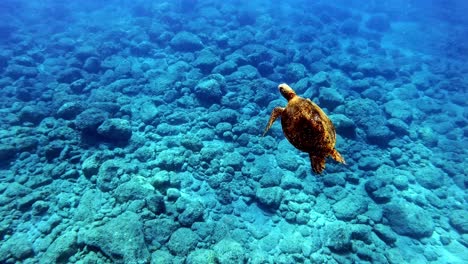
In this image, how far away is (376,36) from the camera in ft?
92.0

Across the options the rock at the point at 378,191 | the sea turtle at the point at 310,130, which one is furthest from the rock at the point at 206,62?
the sea turtle at the point at 310,130

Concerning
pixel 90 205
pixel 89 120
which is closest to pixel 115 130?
pixel 89 120

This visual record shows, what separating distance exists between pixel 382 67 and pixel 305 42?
249 inches

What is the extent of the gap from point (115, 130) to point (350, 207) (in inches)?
373

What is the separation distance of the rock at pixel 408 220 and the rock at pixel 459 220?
102cm

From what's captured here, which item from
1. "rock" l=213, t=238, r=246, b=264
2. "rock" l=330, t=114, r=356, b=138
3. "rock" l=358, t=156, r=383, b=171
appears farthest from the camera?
"rock" l=330, t=114, r=356, b=138

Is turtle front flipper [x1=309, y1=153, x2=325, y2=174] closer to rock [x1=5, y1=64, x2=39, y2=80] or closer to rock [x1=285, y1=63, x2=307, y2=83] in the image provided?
rock [x1=285, y1=63, x2=307, y2=83]

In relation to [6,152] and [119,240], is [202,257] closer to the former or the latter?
[119,240]

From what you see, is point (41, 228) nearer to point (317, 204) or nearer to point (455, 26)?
point (317, 204)

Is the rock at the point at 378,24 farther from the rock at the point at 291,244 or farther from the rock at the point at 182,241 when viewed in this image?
the rock at the point at 182,241

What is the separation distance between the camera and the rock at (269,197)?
9617mm

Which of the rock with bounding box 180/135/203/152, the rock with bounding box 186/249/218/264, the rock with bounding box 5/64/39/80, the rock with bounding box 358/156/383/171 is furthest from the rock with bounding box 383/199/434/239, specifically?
the rock with bounding box 5/64/39/80

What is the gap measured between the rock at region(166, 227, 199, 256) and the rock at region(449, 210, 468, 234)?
32.8 feet

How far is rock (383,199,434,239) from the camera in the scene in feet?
32.3
